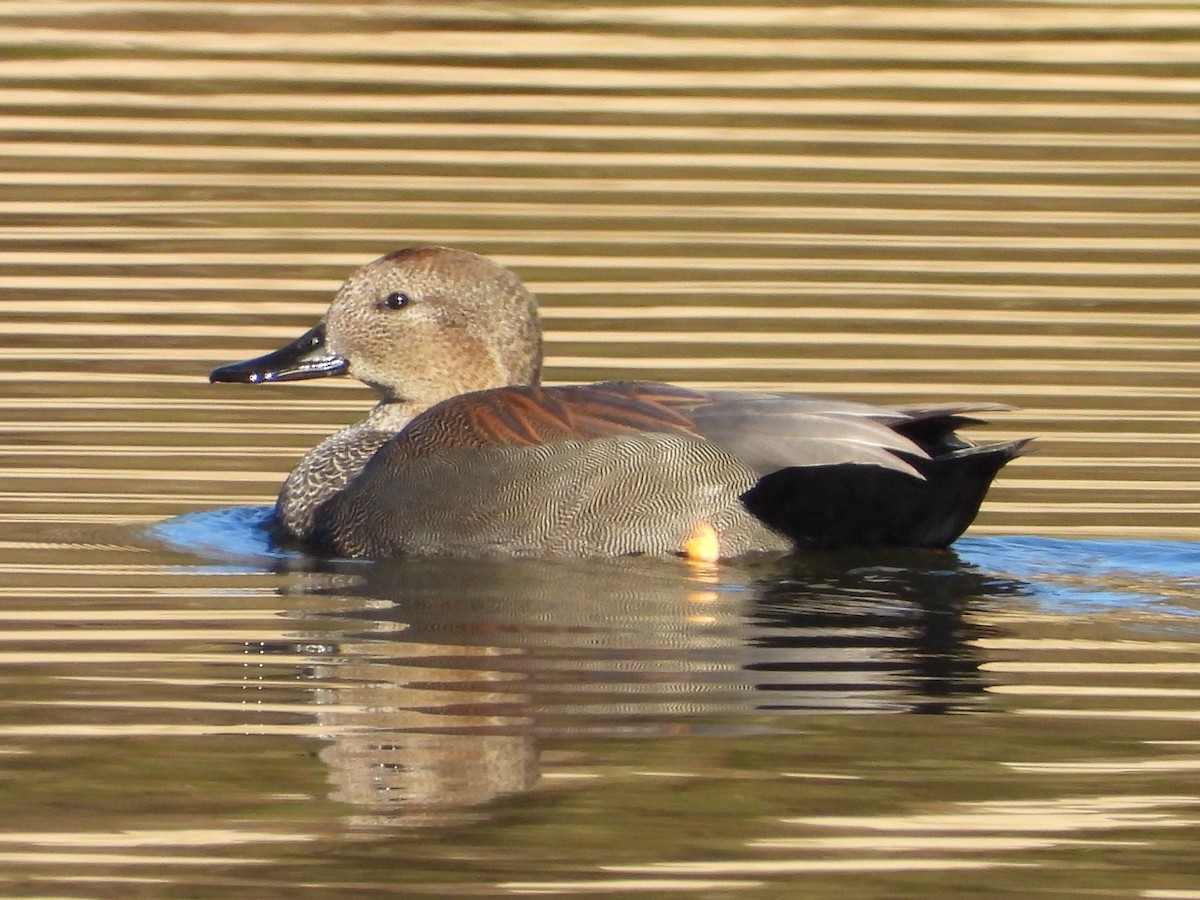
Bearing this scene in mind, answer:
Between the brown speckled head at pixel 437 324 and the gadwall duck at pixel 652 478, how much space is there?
54 cm

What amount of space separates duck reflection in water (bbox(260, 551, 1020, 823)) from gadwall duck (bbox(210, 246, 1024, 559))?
8 cm

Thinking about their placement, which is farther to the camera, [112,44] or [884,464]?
[112,44]

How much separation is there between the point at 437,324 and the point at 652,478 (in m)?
1.30

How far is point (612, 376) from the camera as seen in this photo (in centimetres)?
953

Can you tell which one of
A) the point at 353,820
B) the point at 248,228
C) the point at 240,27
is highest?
the point at 240,27

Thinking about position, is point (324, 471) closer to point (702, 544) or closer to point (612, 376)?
point (702, 544)

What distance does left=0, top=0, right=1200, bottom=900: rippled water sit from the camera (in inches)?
187

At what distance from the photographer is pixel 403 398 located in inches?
331

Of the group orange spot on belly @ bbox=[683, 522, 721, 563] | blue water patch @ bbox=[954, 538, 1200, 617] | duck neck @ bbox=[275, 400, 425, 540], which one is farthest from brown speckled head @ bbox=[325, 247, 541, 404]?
blue water patch @ bbox=[954, 538, 1200, 617]

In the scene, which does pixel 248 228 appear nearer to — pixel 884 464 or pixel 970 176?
pixel 970 176

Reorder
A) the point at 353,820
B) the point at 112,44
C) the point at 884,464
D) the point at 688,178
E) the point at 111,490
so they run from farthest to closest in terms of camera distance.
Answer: the point at 112,44 < the point at 688,178 < the point at 111,490 < the point at 884,464 < the point at 353,820

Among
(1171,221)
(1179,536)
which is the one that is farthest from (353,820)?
(1171,221)

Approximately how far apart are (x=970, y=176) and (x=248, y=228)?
3134mm

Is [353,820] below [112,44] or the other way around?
below
